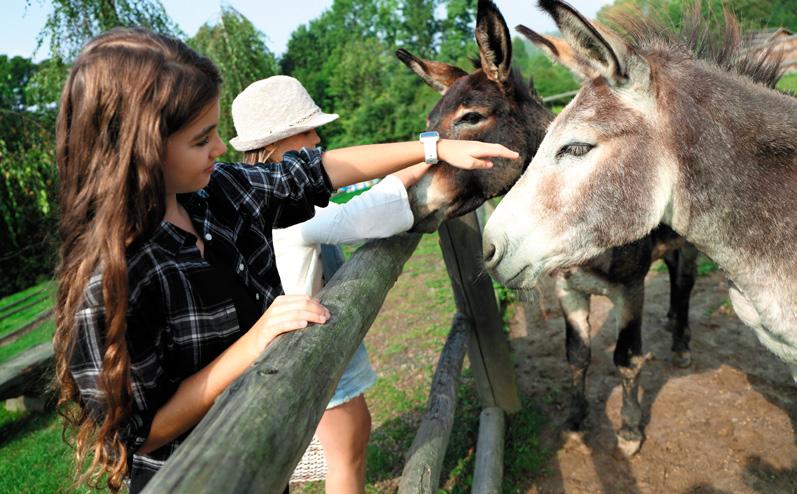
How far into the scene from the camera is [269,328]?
1.12m

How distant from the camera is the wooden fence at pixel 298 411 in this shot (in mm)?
650

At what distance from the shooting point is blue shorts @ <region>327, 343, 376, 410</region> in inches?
79.2

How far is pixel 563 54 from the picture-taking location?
1.80 meters

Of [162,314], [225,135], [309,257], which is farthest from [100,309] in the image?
[225,135]

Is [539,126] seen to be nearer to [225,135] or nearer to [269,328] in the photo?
[269,328]

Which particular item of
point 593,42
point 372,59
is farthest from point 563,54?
point 372,59

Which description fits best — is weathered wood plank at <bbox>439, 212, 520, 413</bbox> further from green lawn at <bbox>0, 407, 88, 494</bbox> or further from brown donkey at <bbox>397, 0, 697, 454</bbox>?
green lawn at <bbox>0, 407, 88, 494</bbox>

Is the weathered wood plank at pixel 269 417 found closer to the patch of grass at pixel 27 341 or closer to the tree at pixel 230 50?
the patch of grass at pixel 27 341

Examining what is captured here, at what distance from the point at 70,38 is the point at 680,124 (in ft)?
29.7

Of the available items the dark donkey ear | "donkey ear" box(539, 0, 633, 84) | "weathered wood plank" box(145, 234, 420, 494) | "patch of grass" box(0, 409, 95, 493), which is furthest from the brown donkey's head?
"patch of grass" box(0, 409, 95, 493)

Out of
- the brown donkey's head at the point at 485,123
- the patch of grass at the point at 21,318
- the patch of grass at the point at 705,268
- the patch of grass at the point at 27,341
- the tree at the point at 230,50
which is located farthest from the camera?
the tree at the point at 230,50

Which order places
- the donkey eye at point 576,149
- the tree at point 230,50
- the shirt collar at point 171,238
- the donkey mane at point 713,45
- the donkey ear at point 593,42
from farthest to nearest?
the tree at point 230,50 → the donkey mane at point 713,45 → the donkey eye at point 576,149 → the donkey ear at point 593,42 → the shirt collar at point 171,238

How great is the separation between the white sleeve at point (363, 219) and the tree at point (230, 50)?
11.3 m

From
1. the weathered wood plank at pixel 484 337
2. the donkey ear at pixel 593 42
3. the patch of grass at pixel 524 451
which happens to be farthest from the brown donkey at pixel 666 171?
the patch of grass at pixel 524 451
